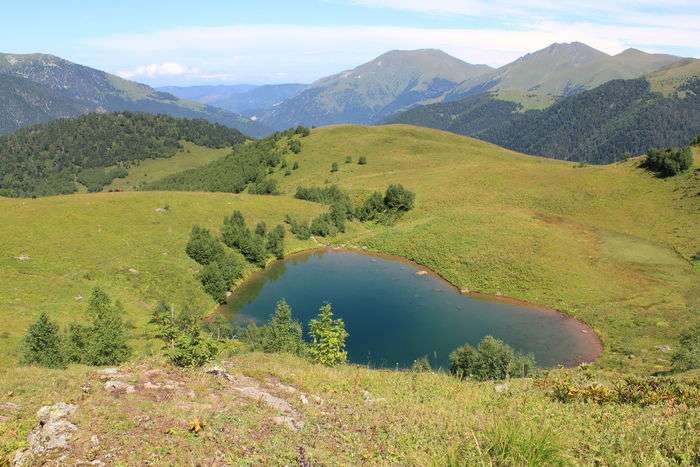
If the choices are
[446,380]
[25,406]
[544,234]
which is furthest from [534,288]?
[25,406]

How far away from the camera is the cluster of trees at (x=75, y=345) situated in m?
26.8

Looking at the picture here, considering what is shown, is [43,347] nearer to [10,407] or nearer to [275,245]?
[10,407]

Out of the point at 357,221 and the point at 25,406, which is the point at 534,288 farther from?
the point at 25,406

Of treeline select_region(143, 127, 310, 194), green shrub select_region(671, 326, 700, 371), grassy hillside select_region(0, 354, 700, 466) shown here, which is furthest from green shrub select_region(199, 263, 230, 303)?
treeline select_region(143, 127, 310, 194)

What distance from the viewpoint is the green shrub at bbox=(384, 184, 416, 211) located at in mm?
87438

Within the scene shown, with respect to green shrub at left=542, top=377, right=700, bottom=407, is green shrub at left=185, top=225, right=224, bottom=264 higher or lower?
lower

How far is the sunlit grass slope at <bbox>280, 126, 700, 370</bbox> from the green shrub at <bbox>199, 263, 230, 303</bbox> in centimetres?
2811

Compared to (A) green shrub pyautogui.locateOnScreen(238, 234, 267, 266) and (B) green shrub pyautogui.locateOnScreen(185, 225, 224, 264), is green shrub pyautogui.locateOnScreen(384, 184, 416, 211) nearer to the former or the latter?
(A) green shrub pyautogui.locateOnScreen(238, 234, 267, 266)

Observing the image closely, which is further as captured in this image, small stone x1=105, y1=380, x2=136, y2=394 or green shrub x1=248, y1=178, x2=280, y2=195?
green shrub x1=248, y1=178, x2=280, y2=195

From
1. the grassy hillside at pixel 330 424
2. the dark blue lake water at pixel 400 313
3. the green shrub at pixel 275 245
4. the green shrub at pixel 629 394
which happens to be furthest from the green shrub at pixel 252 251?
the green shrub at pixel 629 394

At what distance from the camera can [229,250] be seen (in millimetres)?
67000

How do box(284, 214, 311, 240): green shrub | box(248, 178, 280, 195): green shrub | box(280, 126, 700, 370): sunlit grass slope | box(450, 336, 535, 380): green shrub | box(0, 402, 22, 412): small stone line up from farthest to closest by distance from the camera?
1. box(248, 178, 280, 195): green shrub
2. box(284, 214, 311, 240): green shrub
3. box(280, 126, 700, 370): sunlit grass slope
4. box(450, 336, 535, 380): green shrub
5. box(0, 402, 22, 412): small stone

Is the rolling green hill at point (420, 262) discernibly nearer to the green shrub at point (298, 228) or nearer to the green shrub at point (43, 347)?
the green shrub at point (298, 228)

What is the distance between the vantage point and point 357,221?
288ft
